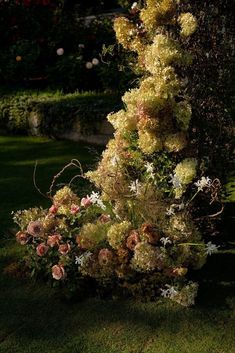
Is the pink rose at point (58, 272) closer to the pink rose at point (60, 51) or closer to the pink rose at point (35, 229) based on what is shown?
the pink rose at point (35, 229)

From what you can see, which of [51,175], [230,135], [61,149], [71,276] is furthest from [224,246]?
[61,149]

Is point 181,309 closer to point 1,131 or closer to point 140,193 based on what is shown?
point 140,193

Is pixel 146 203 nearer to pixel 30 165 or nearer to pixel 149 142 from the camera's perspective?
pixel 149 142

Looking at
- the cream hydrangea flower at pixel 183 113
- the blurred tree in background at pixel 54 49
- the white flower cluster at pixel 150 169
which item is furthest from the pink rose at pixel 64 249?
the blurred tree in background at pixel 54 49

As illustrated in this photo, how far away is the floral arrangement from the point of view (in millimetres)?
3820

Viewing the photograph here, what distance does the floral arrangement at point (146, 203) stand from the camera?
3820mm

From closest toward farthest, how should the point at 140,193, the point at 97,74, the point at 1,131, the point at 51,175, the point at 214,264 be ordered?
the point at 140,193 < the point at 214,264 < the point at 51,175 < the point at 1,131 < the point at 97,74

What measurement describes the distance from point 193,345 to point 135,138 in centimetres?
144

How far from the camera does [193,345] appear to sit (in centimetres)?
336

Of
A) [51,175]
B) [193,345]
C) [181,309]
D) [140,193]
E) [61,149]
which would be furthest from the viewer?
[61,149]

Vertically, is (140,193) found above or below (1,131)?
above

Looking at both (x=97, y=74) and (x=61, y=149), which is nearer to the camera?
(x=61, y=149)

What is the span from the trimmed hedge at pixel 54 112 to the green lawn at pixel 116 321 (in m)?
3.25

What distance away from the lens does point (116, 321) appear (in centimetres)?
362
